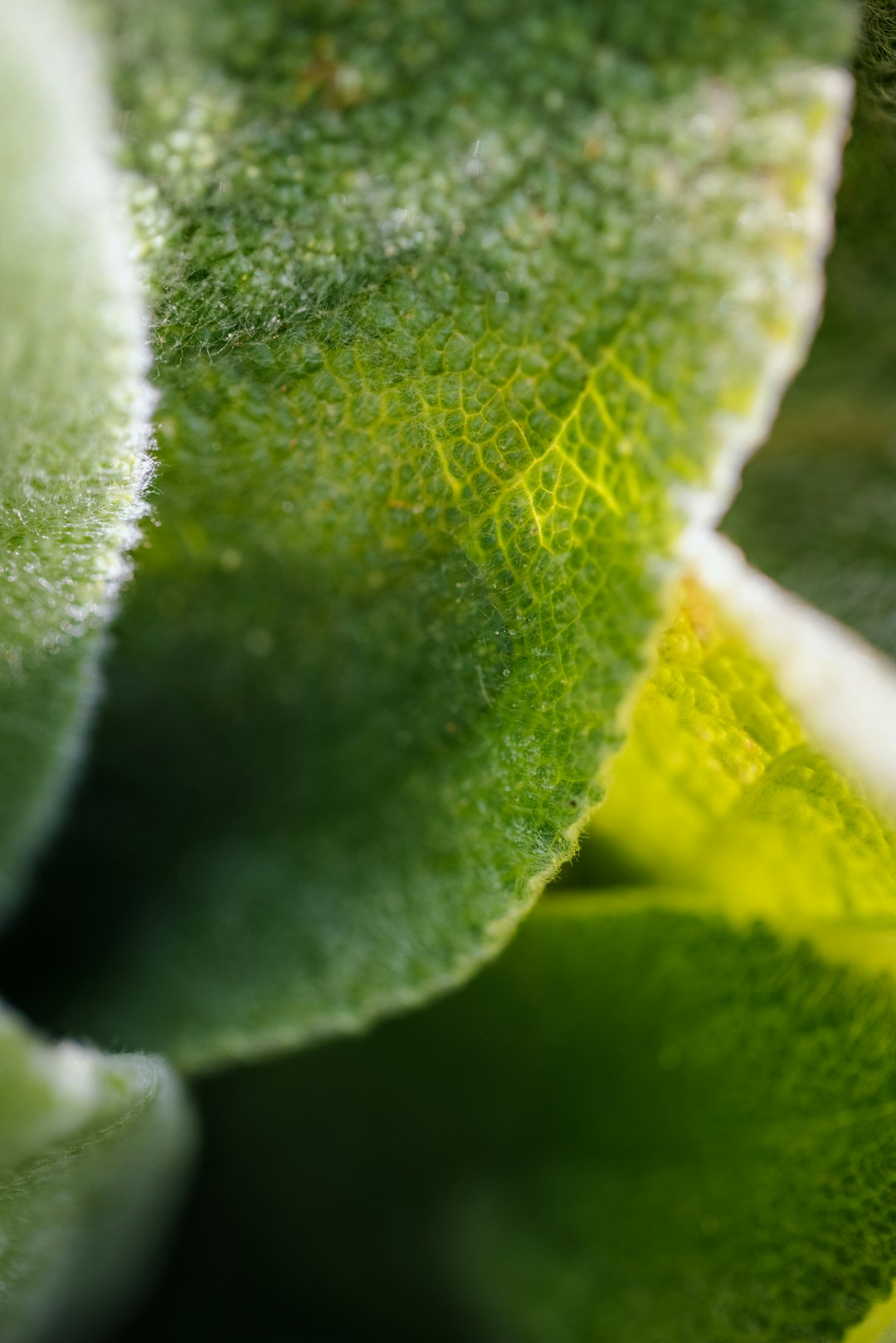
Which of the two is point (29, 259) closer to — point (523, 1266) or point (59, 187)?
point (59, 187)

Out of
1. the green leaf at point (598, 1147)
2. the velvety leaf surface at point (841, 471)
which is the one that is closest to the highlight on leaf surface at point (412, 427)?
the green leaf at point (598, 1147)

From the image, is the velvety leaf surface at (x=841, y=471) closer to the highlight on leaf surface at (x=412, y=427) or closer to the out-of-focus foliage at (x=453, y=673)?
the out-of-focus foliage at (x=453, y=673)

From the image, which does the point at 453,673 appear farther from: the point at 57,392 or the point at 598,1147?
the point at 598,1147

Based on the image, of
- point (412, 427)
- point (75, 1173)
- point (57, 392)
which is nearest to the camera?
point (57, 392)

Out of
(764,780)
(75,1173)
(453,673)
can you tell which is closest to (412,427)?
(453,673)

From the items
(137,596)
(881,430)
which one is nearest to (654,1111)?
(137,596)

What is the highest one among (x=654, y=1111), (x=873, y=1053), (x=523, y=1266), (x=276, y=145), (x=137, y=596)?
(x=276, y=145)
